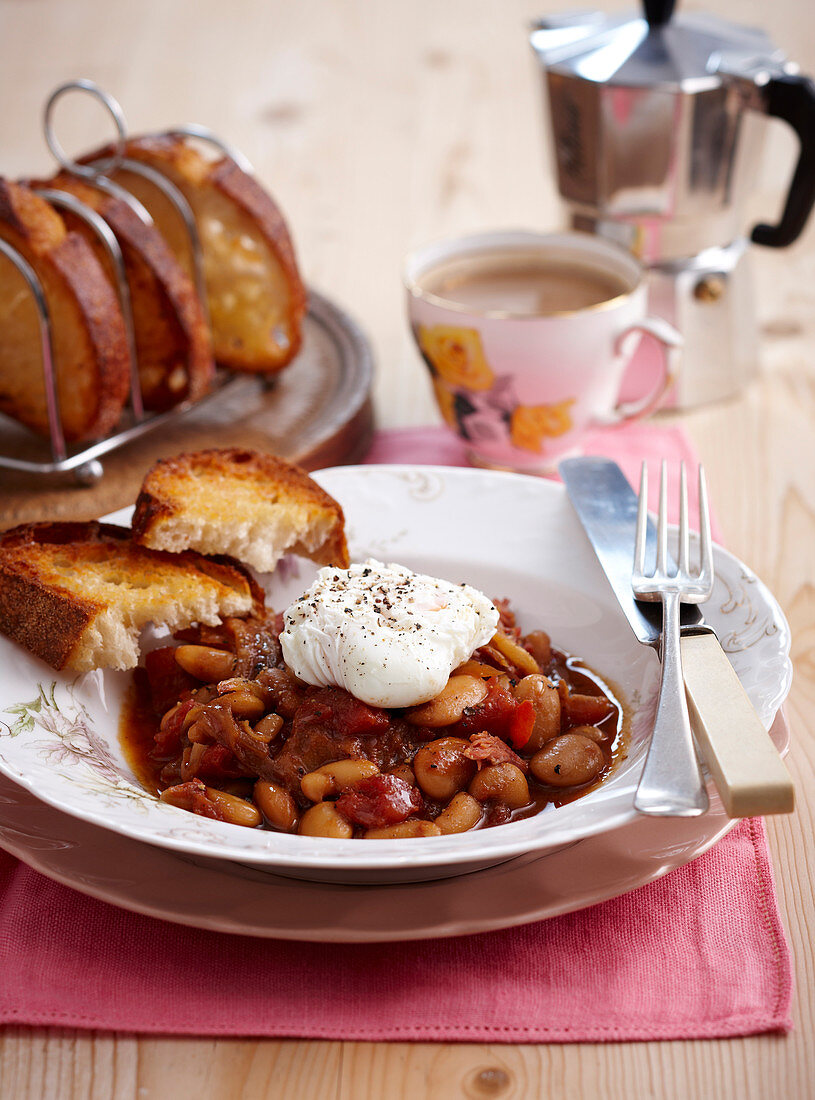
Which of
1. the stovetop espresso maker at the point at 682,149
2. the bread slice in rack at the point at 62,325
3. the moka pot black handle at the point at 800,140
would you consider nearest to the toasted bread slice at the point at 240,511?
the bread slice in rack at the point at 62,325

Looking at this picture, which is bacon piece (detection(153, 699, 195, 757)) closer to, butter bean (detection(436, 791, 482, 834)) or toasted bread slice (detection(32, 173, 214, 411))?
butter bean (detection(436, 791, 482, 834))

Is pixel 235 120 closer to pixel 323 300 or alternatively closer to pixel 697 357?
pixel 323 300

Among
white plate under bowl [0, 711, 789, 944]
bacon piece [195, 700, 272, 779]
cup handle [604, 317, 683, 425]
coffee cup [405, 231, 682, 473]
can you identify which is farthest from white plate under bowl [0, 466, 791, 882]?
cup handle [604, 317, 683, 425]

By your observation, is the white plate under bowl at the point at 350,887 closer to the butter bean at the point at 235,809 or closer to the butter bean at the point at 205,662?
the butter bean at the point at 235,809

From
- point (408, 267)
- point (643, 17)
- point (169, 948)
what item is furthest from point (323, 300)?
point (169, 948)

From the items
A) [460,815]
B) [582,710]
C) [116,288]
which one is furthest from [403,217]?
[460,815]

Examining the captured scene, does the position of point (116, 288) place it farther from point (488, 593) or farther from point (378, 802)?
point (378, 802)

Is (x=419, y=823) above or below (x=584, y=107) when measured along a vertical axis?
below
